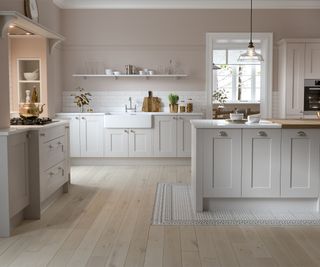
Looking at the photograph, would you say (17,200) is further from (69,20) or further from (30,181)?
(69,20)

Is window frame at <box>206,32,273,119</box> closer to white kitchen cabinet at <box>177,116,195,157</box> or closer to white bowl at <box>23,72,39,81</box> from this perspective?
white kitchen cabinet at <box>177,116,195,157</box>

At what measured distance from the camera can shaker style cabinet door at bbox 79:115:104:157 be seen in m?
7.86

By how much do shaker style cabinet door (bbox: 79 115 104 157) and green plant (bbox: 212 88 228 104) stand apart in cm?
434

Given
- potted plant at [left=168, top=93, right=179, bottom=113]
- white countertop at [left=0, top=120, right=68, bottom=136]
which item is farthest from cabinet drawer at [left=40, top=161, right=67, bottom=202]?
potted plant at [left=168, top=93, right=179, bottom=113]

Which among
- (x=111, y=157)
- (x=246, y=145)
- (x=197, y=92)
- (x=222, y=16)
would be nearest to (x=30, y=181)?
(x=246, y=145)

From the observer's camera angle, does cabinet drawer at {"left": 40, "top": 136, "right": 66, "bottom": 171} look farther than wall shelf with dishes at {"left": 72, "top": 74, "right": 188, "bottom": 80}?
No

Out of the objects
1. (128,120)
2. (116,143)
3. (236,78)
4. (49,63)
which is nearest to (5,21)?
(49,63)

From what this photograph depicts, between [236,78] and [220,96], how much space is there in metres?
0.62

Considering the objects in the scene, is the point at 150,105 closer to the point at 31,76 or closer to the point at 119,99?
the point at 119,99

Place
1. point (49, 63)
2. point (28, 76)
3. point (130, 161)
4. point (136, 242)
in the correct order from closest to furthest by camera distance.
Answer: point (136, 242) → point (28, 76) → point (49, 63) → point (130, 161)

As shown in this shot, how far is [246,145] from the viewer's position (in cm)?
467

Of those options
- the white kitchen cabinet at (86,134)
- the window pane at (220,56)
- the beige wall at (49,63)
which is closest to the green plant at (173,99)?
the white kitchen cabinet at (86,134)

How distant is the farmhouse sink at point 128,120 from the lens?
7.76 m

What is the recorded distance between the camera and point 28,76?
646 cm
